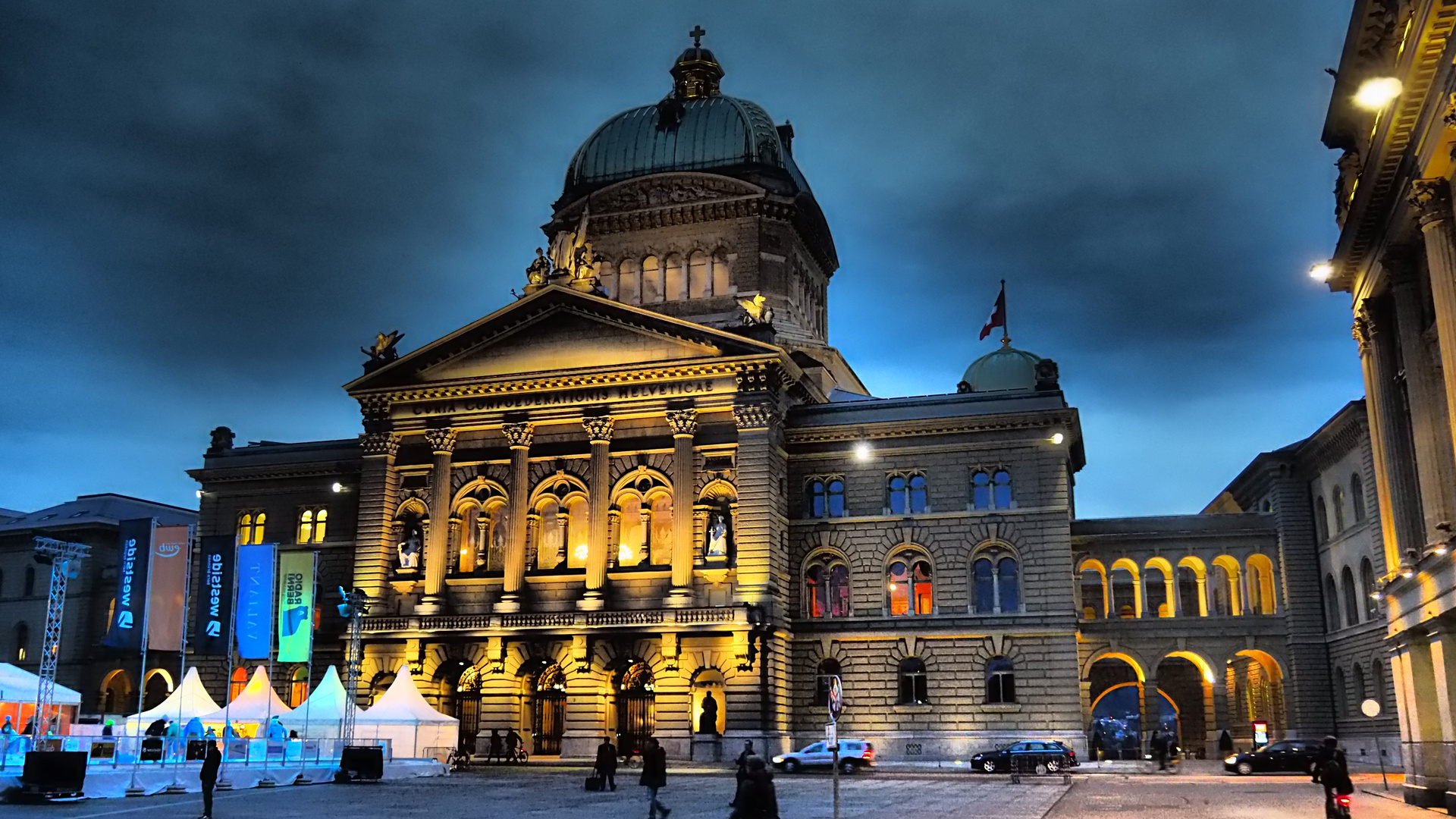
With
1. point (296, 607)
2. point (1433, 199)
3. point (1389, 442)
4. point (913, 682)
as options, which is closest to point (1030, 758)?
point (913, 682)

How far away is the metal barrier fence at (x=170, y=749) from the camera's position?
36219 mm

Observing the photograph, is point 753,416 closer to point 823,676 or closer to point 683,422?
point 683,422

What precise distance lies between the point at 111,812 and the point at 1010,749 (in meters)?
31.1

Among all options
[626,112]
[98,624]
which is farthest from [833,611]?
[98,624]

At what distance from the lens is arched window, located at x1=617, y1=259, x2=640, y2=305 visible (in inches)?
2724

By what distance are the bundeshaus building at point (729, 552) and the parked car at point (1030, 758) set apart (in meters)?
5.46

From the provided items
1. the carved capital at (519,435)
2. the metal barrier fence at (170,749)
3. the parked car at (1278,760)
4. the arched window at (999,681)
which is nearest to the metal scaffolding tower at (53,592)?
the metal barrier fence at (170,749)

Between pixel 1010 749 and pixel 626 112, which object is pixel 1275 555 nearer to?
pixel 1010 749

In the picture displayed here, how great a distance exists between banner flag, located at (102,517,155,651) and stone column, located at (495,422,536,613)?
1669 centimetres

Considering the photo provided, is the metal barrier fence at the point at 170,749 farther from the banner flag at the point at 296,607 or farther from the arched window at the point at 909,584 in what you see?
the arched window at the point at 909,584

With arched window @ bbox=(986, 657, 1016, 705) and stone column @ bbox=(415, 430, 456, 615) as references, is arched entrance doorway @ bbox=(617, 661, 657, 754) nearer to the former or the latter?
stone column @ bbox=(415, 430, 456, 615)

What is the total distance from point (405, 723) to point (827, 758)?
15850mm

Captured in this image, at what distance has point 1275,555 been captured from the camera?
59.0m

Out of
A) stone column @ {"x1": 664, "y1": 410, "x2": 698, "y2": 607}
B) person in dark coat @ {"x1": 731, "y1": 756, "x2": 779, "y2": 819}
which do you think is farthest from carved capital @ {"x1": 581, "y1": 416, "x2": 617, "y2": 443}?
person in dark coat @ {"x1": 731, "y1": 756, "x2": 779, "y2": 819}
